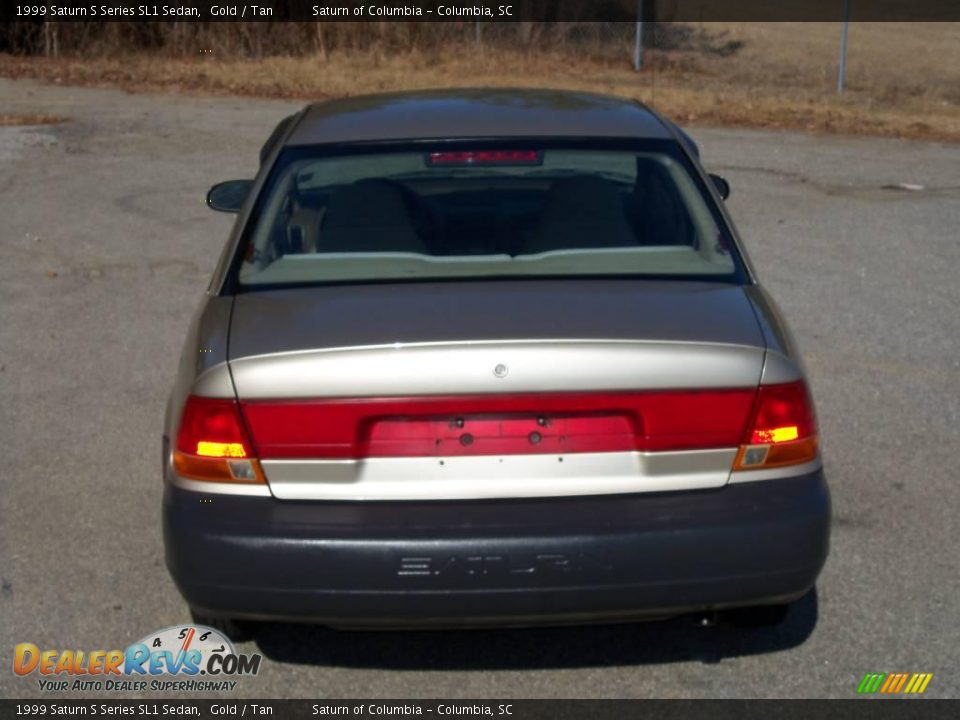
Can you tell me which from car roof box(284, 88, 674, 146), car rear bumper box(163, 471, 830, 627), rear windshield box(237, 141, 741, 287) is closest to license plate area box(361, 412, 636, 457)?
car rear bumper box(163, 471, 830, 627)

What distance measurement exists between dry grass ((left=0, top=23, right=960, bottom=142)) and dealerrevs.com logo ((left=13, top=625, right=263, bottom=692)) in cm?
1457

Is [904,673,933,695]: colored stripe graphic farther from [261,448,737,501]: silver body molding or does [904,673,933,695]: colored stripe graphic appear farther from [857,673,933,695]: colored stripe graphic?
[261,448,737,501]: silver body molding

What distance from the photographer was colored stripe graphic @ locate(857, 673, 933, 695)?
370 centimetres

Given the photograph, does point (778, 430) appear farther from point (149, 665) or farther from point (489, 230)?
point (149, 665)

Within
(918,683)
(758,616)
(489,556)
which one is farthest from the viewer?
(758,616)

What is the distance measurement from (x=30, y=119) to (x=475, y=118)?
43.8 ft

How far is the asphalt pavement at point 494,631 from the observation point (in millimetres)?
3836

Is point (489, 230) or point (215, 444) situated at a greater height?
point (489, 230)

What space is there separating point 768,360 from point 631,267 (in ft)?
2.10

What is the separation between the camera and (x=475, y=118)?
450cm

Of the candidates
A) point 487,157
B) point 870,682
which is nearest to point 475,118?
point 487,157

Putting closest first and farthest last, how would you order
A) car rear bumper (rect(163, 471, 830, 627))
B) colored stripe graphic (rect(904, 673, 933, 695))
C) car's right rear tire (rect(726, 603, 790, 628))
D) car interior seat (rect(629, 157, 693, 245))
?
car rear bumper (rect(163, 471, 830, 627)), colored stripe graphic (rect(904, 673, 933, 695)), car's right rear tire (rect(726, 603, 790, 628)), car interior seat (rect(629, 157, 693, 245))

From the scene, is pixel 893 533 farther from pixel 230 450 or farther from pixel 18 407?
pixel 18 407

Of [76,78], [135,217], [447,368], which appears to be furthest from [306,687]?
[76,78]
